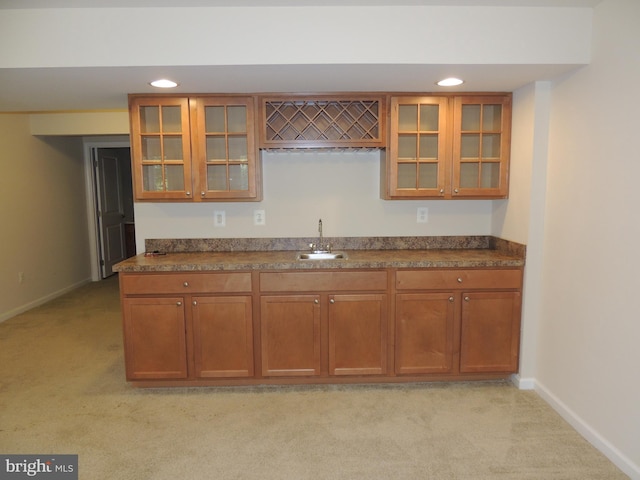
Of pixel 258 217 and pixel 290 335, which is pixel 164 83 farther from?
pixel 290 335

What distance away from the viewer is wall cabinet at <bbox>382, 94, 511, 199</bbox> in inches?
115

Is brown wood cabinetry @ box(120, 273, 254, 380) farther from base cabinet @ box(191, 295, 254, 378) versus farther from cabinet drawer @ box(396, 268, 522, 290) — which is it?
cabinet drawer @ box(396, 268, 522, 290)

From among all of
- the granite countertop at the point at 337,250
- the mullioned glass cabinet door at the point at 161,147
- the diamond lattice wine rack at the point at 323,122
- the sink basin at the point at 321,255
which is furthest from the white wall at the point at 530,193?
the mullioned glass cabinet door at the point at 161,147

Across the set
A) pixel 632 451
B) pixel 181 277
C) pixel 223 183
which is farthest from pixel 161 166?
pixel 632 451

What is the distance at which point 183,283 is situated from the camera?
2766 millimetres

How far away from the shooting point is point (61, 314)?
4.64m

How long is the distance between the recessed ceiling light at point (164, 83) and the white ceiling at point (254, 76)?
5 cm

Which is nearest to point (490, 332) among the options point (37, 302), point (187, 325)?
point (187, 325)

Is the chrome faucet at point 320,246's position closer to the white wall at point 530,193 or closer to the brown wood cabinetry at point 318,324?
the brown wood cabinetry at point 318,324

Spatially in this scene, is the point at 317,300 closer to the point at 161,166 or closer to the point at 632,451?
the point at 161,166

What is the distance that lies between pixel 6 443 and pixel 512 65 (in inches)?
134

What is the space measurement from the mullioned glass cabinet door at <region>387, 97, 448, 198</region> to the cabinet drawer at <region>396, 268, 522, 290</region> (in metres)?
0.56

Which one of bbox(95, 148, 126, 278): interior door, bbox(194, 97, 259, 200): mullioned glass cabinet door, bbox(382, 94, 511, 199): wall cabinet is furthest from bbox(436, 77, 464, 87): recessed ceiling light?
bbox(95, 148, 126, 278): interior door

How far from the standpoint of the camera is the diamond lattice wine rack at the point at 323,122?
2.91 meters
